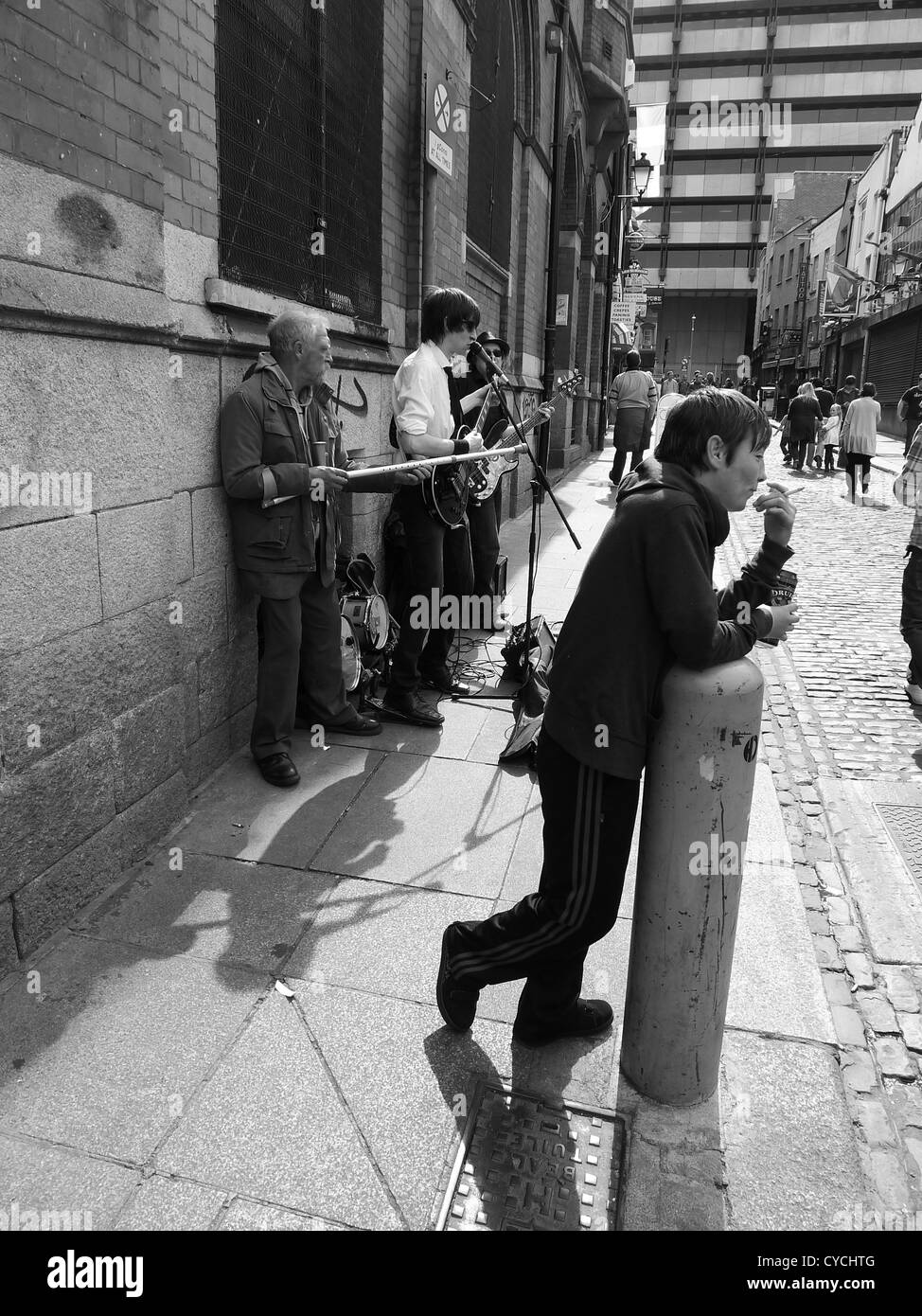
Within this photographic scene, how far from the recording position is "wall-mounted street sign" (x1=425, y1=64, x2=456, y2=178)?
695 centimetres

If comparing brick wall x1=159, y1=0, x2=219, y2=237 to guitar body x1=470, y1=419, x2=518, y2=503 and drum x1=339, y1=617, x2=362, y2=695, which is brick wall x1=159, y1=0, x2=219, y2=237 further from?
guitar body x1=470, y1=419, x2=518, y2=503

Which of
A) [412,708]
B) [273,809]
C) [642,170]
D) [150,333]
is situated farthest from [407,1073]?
[642,170]

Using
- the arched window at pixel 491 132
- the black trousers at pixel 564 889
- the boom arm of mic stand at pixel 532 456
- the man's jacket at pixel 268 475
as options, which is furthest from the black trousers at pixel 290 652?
the arched window at pixel 491 132

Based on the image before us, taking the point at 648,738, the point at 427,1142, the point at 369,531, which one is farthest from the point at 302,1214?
the point at 369,531

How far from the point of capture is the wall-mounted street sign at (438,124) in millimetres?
6949

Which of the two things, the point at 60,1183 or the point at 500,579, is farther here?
the point at 500,579

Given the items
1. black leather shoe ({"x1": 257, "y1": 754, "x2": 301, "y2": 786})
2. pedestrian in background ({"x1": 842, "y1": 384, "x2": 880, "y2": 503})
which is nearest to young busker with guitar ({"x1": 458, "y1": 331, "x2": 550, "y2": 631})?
black leather shoe ({"x1": 257, "y1": 754, "x2": 301, "y2": 786})

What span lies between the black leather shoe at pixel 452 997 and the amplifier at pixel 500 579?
15.0ft

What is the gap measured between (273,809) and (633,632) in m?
2.34

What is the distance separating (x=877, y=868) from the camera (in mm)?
3902

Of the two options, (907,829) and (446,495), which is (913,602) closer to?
(907,829)

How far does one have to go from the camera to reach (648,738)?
2348 mm

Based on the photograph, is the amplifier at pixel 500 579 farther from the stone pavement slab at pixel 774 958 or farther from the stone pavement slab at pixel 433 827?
the stone pavement slab at pixel 774 958
